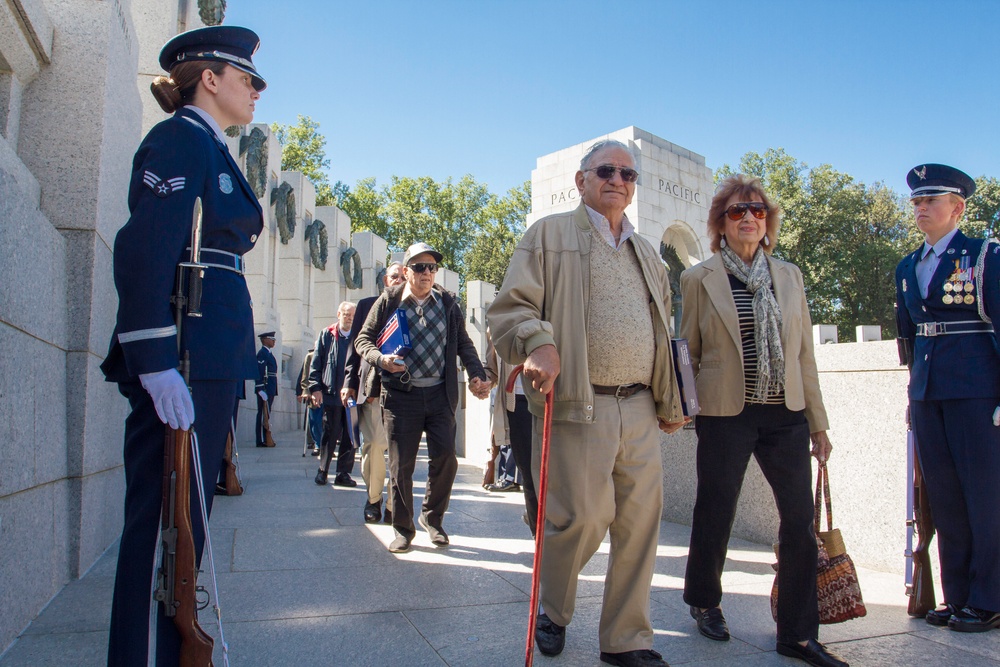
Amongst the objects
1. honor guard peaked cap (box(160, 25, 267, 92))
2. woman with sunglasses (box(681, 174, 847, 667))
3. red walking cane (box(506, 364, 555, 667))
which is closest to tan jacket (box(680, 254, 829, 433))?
woman with sunglasses (box(681, 174, 847, 667))

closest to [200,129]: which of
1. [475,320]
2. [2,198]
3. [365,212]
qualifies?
[2,198]

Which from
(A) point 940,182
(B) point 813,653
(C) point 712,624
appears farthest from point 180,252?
(A) point 940,182

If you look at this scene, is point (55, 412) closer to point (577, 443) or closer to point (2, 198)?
point (2, 198)

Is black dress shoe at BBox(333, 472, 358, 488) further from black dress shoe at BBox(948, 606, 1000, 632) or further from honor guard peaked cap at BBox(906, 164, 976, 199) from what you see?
honor guard peaked cap at BBox(906, 164, 976, 199)

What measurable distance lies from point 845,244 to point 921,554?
4320cm

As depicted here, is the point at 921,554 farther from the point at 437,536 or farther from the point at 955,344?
the point at 437,536

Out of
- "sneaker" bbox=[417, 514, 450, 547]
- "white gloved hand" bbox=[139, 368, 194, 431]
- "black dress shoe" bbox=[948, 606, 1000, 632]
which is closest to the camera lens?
"white gloved hand" bbox=[139, 368, 194, 431]

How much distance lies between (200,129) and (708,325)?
240 cm

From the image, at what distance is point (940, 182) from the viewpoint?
4.14 meters

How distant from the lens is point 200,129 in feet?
7.98

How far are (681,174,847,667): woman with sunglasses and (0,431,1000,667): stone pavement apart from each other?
0.74 feet

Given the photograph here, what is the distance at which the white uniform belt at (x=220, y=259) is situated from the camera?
7.89 feet

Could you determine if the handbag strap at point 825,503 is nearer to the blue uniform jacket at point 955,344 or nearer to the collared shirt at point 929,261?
the blue uniform jacket at point 955,344

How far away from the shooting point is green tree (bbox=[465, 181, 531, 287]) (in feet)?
187
